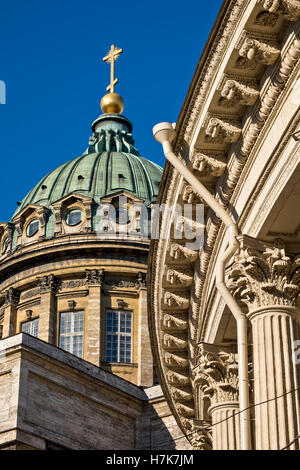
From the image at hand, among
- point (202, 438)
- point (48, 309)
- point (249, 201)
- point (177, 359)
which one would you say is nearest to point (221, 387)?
point (202, 438)

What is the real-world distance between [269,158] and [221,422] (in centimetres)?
487

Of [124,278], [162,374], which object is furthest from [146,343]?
[162,374]

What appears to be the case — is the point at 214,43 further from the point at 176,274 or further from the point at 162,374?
the point at 162,374

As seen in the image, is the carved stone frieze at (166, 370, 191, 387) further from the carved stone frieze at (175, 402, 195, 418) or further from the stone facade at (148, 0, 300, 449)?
the stone facade at (148, 0, 300, 449)

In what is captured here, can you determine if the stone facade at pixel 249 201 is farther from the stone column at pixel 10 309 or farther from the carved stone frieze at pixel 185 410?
the stone column at pixel 10 309

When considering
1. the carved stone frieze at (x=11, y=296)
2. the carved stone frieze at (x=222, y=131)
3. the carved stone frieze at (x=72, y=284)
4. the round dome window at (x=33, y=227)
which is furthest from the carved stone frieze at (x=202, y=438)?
the round dome window at (x=33, y=227)

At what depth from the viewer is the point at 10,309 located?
49.5m

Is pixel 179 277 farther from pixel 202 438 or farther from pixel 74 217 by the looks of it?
pixel 74 217

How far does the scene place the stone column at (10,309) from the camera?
49.2 meters

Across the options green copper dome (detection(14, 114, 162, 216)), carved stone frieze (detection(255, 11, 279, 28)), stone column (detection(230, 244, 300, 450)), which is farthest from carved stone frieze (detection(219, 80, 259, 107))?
green copper dome (detection(14, 114, 162, 216))

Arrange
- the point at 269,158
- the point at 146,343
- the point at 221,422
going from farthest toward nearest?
1. the point at 146,343
2. the point at 221,422
3. the point at 269,158

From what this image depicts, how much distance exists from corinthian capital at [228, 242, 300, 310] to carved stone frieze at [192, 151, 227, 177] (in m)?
1.62

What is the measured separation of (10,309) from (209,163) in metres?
36.3
